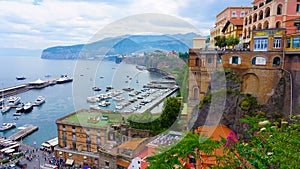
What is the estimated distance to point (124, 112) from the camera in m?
6.46

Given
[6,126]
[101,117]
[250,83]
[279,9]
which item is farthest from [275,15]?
[6,126]

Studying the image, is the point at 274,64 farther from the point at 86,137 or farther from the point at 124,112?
the point at 86,137

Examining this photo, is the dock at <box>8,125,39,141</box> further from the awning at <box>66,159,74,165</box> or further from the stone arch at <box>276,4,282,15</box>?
the stone arch at <box>276,4,282,15</box>

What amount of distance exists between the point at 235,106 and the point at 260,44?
296 cm

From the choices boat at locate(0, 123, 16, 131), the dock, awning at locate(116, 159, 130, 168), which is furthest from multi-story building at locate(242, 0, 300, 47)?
boat at locate(0, 123, 16, 131)

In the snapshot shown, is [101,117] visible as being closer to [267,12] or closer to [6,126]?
[267,12]

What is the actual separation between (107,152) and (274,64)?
8.07 meters

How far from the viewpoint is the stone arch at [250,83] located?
10.6 m

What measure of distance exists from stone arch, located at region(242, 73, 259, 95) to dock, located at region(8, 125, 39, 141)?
15.6 m

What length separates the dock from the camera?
17.2m

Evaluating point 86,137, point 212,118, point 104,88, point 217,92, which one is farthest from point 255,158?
point 86,137

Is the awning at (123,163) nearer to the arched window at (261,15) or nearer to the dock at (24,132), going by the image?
the arched window at (261,15)

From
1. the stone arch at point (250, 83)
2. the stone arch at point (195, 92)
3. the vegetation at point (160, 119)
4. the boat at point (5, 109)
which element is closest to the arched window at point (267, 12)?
the stone arch at point (250, 83)

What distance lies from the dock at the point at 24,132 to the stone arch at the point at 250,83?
15641 millimetres
